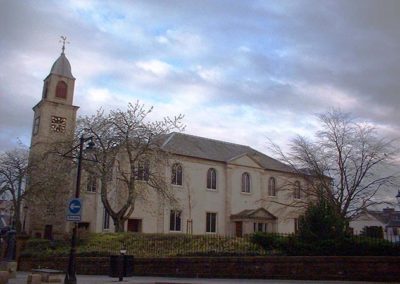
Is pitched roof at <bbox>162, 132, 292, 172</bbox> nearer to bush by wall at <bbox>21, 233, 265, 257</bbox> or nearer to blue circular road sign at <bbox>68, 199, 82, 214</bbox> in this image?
bush by wall at <bbox>21, 233, 265, 257</bbox>

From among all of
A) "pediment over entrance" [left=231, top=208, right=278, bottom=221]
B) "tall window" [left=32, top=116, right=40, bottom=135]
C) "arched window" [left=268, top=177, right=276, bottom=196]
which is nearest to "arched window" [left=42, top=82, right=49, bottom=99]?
"tall window" [left=32, top=116, right=40, bottom=135]

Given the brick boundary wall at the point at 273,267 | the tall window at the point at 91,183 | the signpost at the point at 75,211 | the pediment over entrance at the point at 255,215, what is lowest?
the brick boundary wall at the point at 273,267

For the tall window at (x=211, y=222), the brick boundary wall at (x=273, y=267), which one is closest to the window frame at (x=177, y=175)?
the tall window at (x=211, y=222)

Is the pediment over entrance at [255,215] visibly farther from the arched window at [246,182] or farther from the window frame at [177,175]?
the window frame at [177,175]

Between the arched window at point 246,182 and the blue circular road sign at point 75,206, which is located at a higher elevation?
the arched window at point 246,182

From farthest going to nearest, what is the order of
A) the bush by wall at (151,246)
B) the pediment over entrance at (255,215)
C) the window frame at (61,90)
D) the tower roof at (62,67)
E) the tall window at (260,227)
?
the tower roof at (62,67), the window frame at (61,90), the tall window at (260,227), the pediment over entrance at (255,215), the bush by wall at (151,246)

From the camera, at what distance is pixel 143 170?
37656 millimetres

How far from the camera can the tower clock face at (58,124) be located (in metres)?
51.0

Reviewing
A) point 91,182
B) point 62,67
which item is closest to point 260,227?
point 91,182

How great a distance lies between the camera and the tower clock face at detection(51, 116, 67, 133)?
5100cm

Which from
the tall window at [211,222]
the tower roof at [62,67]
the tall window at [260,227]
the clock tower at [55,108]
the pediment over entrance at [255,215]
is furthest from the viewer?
the tower roof at [62,67]

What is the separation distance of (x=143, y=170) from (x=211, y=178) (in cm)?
1484

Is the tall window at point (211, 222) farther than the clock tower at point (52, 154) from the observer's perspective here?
Yes

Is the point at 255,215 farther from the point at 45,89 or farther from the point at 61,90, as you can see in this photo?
the point at 45,89
